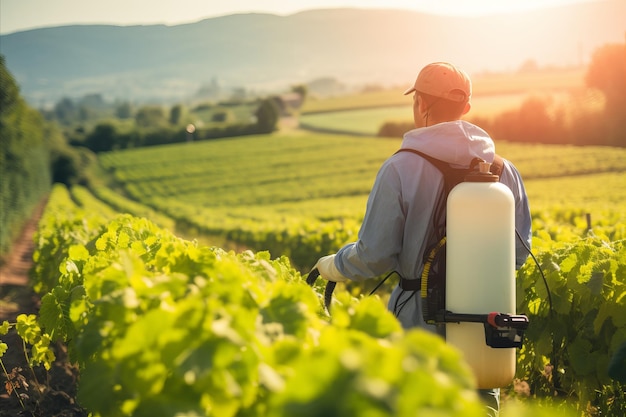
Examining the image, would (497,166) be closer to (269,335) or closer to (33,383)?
(269,335)

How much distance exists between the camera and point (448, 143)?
135 inches

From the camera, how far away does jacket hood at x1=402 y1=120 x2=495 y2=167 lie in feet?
11.2

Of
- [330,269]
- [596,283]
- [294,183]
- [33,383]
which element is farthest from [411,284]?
[294,183]

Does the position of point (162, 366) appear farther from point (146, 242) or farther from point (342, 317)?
point (146, 242)

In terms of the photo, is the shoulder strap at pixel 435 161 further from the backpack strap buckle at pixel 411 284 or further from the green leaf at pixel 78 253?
the green leaf at pixel 78 253

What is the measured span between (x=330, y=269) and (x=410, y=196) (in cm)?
57

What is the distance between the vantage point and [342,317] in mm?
2199

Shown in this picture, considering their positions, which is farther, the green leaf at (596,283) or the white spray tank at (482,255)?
the green leaf at (596,283)

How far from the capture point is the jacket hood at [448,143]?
3416 millimetres

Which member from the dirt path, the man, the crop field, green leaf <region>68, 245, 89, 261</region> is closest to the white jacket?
the man

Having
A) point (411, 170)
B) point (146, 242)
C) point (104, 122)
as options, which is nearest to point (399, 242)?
point (411, 170)

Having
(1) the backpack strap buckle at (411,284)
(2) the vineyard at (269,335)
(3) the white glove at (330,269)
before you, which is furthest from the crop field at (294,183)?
(1) the backpack strap buckle at (411,284)

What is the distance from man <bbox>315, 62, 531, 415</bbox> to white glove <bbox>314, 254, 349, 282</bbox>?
0.03 meters

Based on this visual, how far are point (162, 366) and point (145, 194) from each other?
163ft
